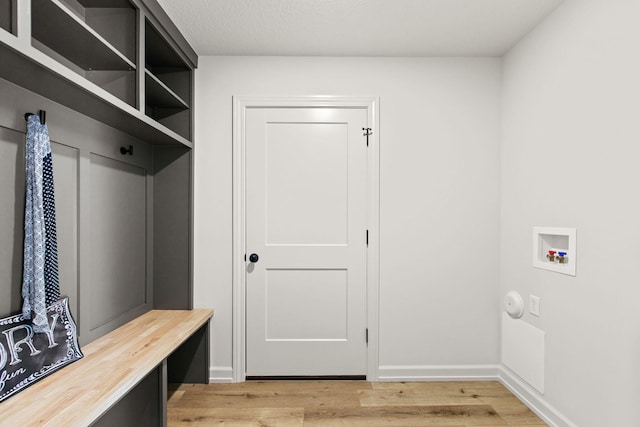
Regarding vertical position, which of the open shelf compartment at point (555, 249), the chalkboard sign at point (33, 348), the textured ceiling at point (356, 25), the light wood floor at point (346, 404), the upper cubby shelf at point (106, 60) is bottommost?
the light wood floor at point (346, 404)

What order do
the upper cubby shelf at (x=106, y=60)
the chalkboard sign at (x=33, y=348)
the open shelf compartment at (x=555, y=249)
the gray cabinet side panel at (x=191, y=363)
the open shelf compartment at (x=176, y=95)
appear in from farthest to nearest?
1. the gray cabinet side panel at (x=191, y=363)
2. the open shelf compartment at (x=176, y=95)
3. the open shelf compartment at (x=555, y=249)
4. the chalkboard sign at (x=33, y=348)
5. the upper cubby shelf at (x=106, y=60)

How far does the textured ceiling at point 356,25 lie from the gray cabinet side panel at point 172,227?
860mm

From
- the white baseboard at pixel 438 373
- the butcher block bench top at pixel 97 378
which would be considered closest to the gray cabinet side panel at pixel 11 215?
the butcher block bench top at pixel 97 378

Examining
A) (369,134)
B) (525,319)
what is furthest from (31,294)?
(525,319)

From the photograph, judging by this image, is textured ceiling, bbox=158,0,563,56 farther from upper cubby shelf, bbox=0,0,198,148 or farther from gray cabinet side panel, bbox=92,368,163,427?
gray cabinet side panel, bbox=92,368,163,427

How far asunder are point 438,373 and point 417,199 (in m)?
1.31

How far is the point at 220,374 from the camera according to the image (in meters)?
2.77

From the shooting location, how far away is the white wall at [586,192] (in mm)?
1674

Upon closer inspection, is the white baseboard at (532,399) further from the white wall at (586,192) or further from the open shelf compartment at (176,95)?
the open shelf compartment at (176,95)

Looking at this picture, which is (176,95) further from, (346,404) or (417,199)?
(346,404)

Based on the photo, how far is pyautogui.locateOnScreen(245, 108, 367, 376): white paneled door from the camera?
2.77 metres

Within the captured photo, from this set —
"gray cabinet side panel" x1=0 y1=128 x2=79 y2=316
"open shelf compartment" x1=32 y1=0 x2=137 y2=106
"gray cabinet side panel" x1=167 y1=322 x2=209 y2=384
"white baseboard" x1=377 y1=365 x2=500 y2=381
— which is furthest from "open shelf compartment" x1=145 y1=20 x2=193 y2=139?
"white baseboard" x1=377 y1=365 x2=500 y2=381

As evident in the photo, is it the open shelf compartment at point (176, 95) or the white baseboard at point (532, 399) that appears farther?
the open shelf compartment at point (176, 95)

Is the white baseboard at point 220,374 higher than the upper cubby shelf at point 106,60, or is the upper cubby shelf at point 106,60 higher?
the upper cubby shelf at point 106,60
